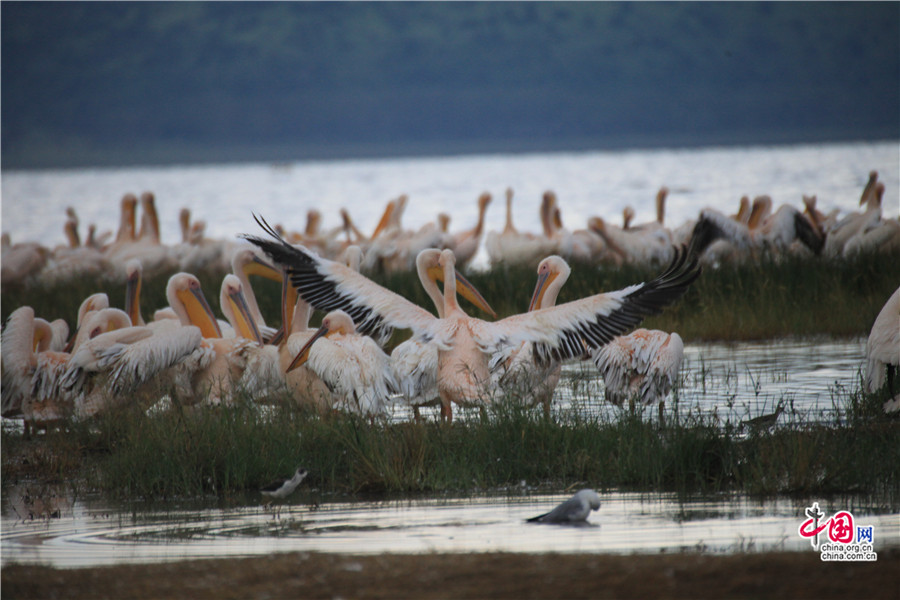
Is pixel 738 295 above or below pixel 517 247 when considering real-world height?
below

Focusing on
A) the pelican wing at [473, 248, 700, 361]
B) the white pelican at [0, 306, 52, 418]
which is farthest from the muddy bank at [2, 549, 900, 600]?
the white pelican at [0, 306, 52, 418]

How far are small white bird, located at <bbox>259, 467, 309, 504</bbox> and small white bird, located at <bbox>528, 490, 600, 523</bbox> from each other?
1.24 meters

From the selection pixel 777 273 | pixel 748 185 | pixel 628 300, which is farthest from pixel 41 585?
pixel 748 185

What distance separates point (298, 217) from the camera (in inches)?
1734

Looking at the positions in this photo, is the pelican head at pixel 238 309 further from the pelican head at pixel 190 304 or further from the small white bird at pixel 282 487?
the small white bird at pixel 282 487

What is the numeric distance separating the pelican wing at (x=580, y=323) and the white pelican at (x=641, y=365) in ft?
0.76

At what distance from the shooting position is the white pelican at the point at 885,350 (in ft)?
19.9

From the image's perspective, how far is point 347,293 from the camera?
6.95 m

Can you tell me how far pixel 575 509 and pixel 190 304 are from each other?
176 inches

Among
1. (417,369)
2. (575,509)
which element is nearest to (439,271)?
(417,369)

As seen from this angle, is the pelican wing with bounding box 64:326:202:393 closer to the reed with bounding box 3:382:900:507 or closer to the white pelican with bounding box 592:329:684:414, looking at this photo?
the reed with bounding box 3:382:900:507

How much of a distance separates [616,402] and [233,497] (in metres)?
2.52

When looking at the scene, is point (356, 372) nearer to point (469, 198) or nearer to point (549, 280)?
point (549, 280)

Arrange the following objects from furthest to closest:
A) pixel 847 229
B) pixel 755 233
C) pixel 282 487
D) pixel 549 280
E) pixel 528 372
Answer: pixel 755 233, pixel 847 229, pixel 549 280, pixel 528 372, pixel 282 487
